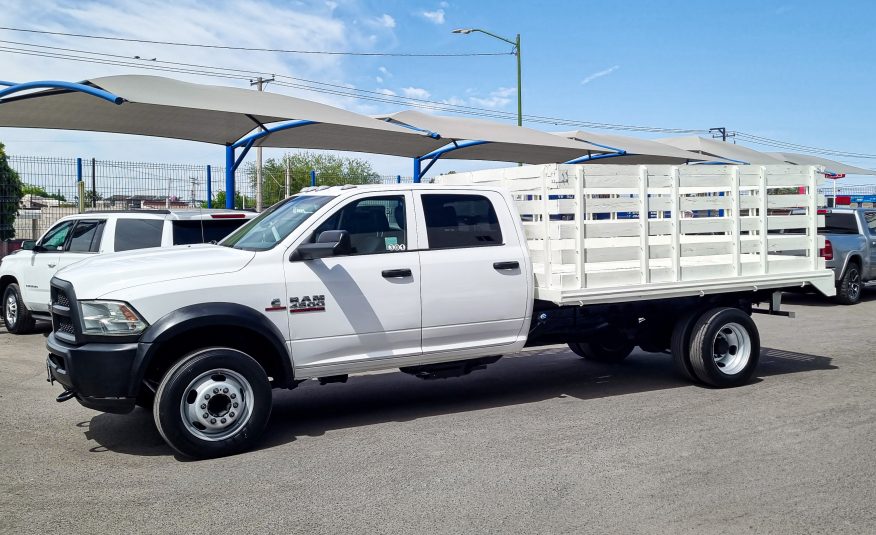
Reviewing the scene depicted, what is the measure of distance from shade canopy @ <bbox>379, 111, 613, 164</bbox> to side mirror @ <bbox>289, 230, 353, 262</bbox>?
9819 mm

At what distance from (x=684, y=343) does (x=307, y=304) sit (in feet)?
12.9

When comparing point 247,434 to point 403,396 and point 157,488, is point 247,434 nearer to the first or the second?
point 157,488

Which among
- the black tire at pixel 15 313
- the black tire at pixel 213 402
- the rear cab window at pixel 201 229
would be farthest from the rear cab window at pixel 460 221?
the black tire at pixel 15 313

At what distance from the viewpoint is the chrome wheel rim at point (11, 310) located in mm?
11723

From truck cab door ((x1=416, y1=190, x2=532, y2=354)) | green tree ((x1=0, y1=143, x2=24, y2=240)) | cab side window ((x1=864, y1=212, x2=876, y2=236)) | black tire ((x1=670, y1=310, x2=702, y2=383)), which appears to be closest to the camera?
truck cab door ((x1=416, y1=190, x2=532, y2=354))

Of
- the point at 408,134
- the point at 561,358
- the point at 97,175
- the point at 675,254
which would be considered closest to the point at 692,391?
the point at 675,254

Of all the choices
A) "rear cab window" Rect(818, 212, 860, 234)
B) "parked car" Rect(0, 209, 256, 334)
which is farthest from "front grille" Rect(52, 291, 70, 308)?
"rear cab window" Rect(818, 212, 860, 234)

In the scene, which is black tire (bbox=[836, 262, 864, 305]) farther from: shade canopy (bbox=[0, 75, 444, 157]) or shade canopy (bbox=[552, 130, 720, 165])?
shade canopy (bbox=[0, 75, 444, 157])

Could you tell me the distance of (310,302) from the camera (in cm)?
603

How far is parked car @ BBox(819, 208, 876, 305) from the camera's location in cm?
1509

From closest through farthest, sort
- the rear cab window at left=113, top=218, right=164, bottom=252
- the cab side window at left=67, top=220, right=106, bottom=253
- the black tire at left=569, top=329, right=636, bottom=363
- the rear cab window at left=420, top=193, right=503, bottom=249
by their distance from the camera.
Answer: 1. the rear cab window at left=420, top=193, right=503, bottom=249
2. the black tire at left=569, top=329, right=636, bottom=363
3. the rear cab window at left=113, top=218, right=164, bottom=252
4. the cab side window at left=67, top=220, right=106, bottom=253

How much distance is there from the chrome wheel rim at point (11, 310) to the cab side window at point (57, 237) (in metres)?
1.24

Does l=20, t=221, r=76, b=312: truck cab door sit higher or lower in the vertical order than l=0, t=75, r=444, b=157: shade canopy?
lower

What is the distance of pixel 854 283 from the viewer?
15273mm
